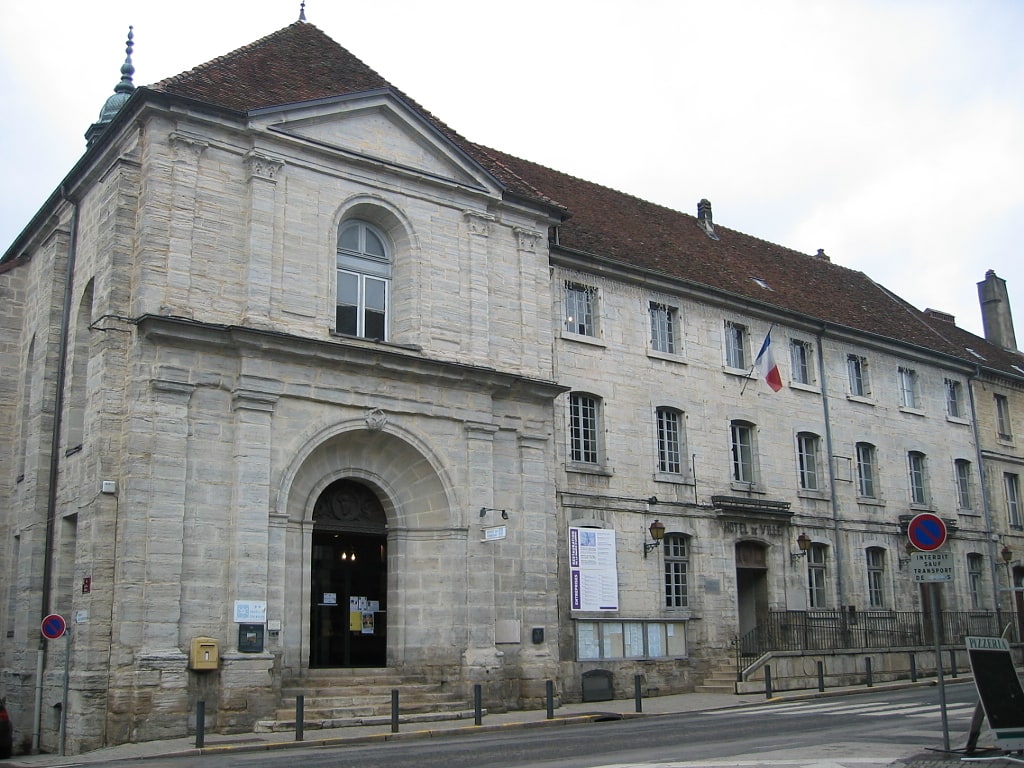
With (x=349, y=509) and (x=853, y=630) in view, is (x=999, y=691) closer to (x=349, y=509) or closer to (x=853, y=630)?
(x=349, y=509)

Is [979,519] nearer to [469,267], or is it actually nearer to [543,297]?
[543,297]

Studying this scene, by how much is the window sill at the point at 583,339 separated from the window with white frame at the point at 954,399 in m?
15.1

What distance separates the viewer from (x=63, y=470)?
20141mm

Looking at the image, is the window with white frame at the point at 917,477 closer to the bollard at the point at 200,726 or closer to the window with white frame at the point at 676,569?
the window with white frame at the point at 676,569

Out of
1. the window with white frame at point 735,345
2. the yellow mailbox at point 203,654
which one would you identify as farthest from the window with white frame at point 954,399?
the yellow mailbox at point 203,654

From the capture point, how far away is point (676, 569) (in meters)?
25.6

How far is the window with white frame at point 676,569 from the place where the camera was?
25.3 meters

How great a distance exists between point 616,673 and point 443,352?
313 inches

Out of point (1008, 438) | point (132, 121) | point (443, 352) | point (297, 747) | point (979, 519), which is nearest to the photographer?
point (297, 747)

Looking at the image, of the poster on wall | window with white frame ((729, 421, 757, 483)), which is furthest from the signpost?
window with white frame ((729, 421, 757, 483))

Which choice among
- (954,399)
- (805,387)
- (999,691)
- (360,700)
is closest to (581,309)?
(805,387)

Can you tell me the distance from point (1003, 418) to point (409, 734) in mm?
27522

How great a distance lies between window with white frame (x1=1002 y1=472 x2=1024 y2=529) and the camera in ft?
118

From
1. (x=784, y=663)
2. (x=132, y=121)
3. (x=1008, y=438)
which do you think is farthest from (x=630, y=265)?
(x=1008, y=438)
